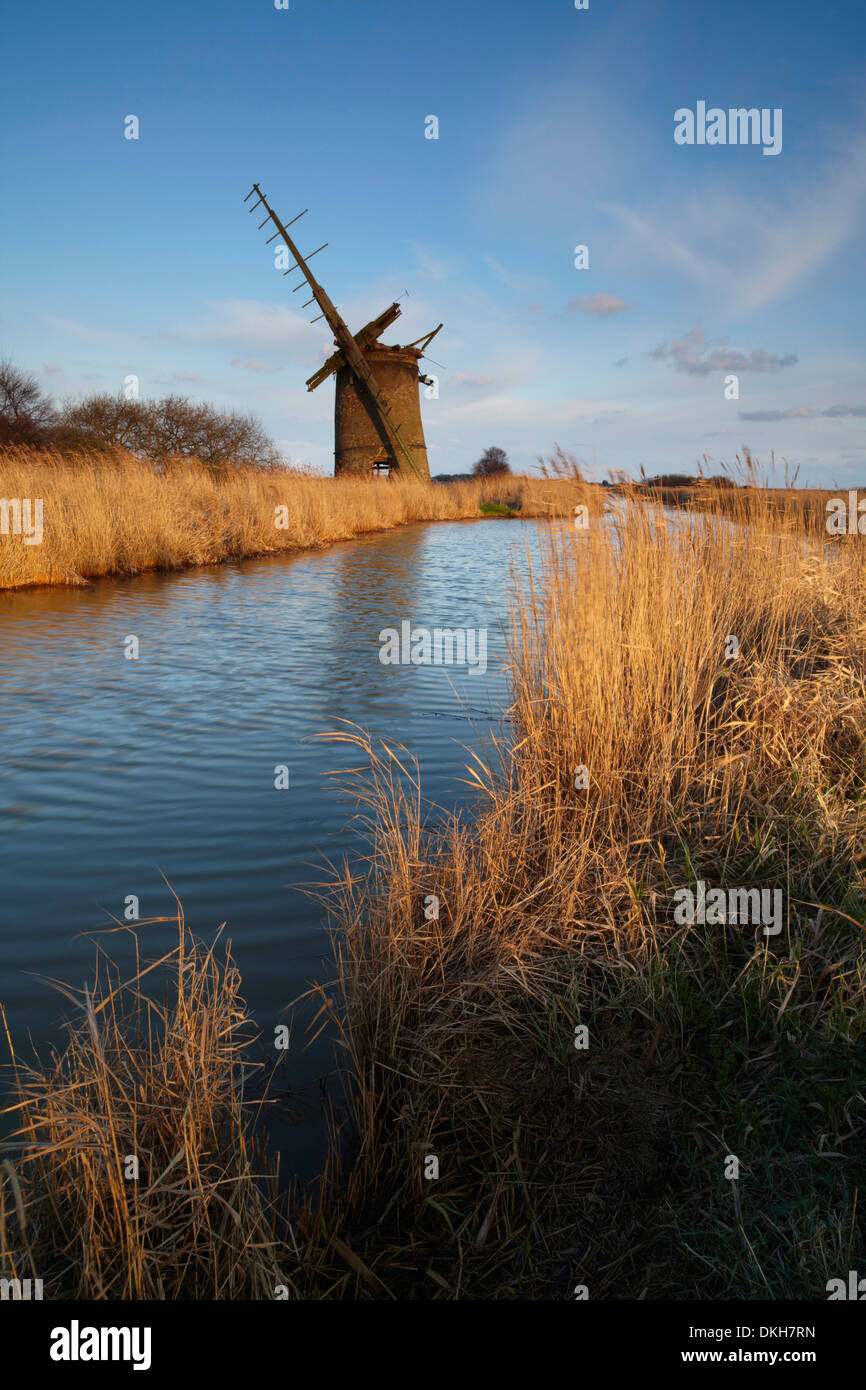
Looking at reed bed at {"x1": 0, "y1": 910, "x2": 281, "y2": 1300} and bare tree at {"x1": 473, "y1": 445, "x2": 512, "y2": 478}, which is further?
bare tree at {"x1": 473, "y1": 445, "x2": 512, "y2": 478}

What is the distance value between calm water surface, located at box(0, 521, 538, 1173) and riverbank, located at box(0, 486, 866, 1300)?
0.23 metres

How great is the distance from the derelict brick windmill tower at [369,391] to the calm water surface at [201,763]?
18918 millimetres

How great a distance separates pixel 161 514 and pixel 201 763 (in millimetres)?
8931

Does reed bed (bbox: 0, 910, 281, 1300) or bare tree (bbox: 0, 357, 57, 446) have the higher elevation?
bare tree (bbox: 0, 357, 57, 446)

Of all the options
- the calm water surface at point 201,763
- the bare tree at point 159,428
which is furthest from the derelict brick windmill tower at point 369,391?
the calm water surface at point 201,763

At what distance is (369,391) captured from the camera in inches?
1050

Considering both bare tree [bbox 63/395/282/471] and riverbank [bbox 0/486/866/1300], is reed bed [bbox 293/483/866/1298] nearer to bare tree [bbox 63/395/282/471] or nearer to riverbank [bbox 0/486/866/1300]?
riverbank [bbox 0/486/866/1300]

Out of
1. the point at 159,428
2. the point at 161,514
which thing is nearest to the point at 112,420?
the point at 159,428

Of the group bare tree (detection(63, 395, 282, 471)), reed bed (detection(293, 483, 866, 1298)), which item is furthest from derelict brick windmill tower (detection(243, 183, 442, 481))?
reed bed (detection(293, 483, 866, 1298))

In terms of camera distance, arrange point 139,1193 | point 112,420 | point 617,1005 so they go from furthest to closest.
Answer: point 112,420, point 617,1005, point 139,1193

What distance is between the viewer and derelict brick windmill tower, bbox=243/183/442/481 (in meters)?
26.6

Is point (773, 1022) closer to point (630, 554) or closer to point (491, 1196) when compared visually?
point (491, 1196)

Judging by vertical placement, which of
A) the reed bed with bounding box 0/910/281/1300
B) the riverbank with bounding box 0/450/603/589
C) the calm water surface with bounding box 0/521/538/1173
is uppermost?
the riverbank with bounding box 0/450/603/589

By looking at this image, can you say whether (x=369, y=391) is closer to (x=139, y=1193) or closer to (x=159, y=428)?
(x=159, y=428)
